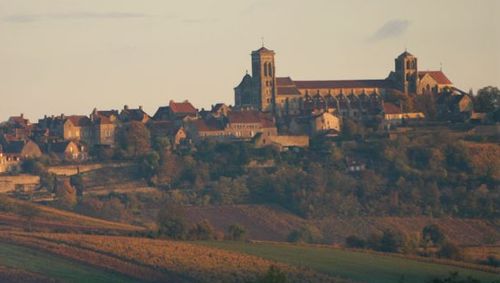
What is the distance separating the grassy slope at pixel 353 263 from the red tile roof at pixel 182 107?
152 feet

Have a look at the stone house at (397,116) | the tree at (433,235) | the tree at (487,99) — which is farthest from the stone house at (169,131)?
the tree at (433,235)

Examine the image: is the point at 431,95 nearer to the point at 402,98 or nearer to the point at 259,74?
the point at 402,98

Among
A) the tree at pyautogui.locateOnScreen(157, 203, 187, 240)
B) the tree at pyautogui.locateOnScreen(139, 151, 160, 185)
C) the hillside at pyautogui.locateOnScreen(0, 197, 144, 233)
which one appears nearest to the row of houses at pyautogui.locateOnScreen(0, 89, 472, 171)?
the tree at pyautogui.locateOnScreen(139, 151, 160, 185)

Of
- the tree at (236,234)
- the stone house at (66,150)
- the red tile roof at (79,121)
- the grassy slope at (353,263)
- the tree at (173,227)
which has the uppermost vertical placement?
the red tile roof at (79,121)

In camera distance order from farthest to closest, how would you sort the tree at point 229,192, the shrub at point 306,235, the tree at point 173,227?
the tree at point 229,192, the shrub at point 306,235, the tree at point 173,227

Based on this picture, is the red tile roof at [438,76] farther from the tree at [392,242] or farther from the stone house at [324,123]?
the tree at [392,242]

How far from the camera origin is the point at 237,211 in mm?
81625

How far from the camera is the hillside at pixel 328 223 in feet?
250

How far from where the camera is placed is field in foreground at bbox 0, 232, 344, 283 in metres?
54.1

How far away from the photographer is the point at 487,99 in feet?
351

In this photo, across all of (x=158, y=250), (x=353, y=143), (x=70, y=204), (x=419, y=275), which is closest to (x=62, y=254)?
(x=158, y=250)

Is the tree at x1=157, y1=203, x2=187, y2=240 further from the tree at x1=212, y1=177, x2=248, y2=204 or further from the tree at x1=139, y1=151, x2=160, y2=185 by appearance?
the tree at x1=139, y1=151, x2=160, y2=185

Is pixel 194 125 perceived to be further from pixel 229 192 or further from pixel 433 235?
pixel 433 235

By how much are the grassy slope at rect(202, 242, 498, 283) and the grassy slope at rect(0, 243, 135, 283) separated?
264 inches
